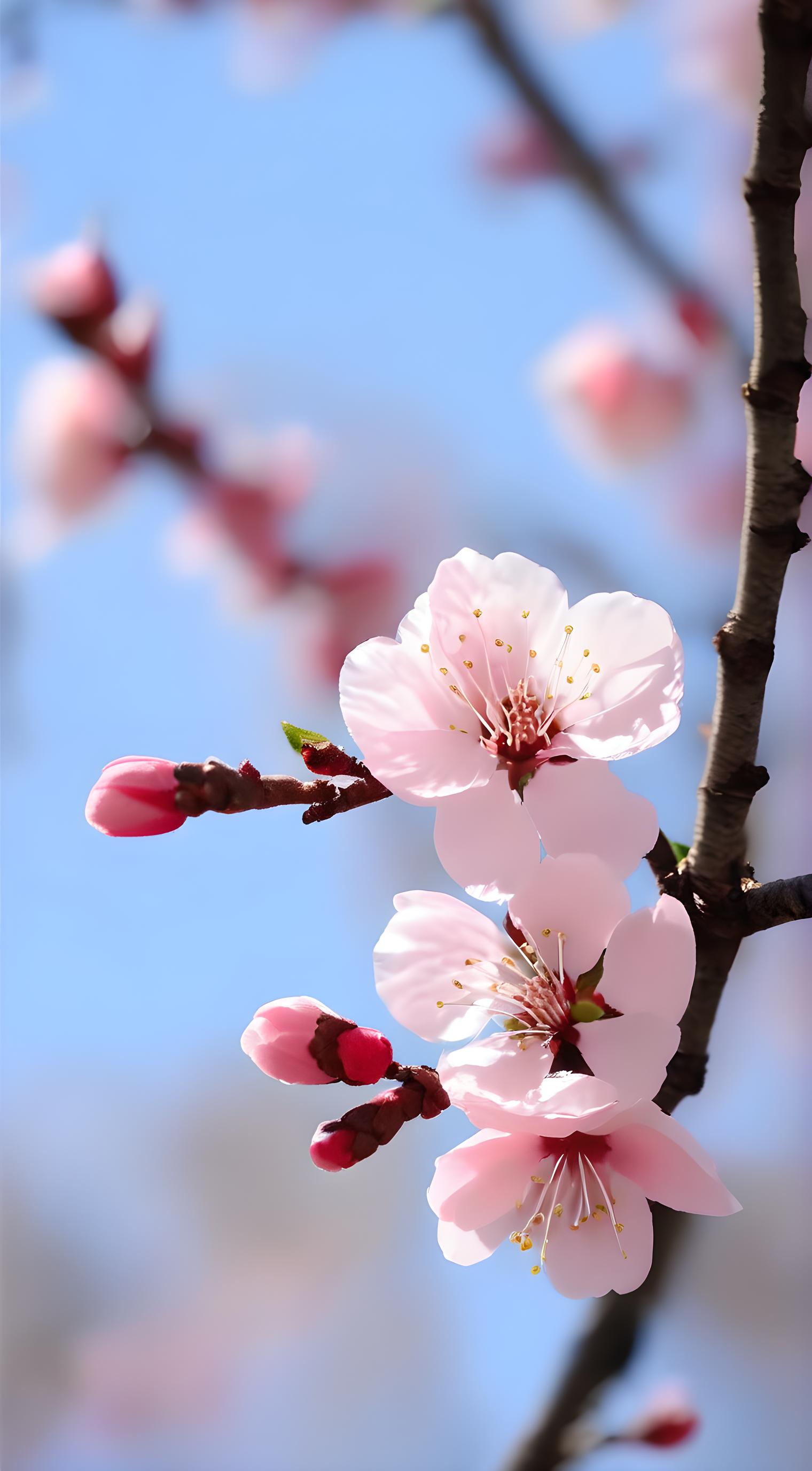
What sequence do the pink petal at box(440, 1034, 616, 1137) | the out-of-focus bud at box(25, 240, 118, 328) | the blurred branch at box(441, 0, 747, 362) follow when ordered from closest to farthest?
the pink petal at box(440, 1034, 616, 1137) → the blurred branch at box(441, 0, 747, 362) → the out-of-focus bud at box(25, 240, 118, 328)

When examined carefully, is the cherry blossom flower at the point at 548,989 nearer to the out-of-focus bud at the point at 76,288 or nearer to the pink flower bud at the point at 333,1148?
the pink flower bud at the point at 333,1148

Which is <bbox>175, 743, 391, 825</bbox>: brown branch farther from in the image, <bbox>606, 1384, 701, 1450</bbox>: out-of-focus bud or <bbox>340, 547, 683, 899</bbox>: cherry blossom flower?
<bbox>606, 1384, 701, 1450</bbox>: out-of-focus bud

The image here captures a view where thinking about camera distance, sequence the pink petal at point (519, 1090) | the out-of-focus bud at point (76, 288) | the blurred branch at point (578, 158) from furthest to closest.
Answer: the out-of-focus bud at point (76, 288) → the blurred branch at point (578, 158) → the pink petal at point (519, 1090)

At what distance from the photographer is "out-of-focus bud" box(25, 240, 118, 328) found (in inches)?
62.4

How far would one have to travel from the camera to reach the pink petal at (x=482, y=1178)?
17.9 inches

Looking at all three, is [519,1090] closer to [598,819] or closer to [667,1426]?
[598,819]

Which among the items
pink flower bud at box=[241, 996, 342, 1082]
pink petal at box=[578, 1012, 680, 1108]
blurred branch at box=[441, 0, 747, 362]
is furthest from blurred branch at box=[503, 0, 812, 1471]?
blurred branch at box=[441, 0, 747, 362]

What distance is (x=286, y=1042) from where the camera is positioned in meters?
0.47

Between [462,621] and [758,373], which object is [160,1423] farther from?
[758,373]

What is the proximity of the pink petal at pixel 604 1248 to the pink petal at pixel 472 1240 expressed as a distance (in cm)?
3

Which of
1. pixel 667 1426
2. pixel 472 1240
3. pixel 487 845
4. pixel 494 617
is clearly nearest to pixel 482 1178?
pixel 472 1240

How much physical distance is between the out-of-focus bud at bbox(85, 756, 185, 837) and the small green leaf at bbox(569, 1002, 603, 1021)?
206 millimetres

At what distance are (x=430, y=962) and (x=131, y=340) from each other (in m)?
1.46

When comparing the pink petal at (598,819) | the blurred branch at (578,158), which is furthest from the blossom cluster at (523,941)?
the blurred branch at (578,158)
